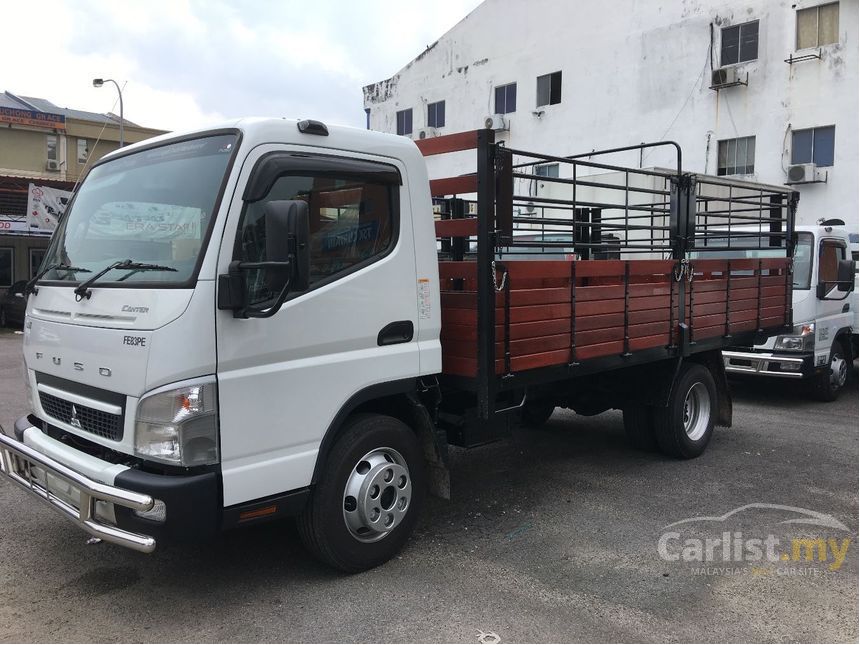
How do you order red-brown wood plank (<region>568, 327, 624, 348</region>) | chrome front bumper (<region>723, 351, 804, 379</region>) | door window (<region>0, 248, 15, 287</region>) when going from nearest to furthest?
red-brown wood plank (<region>568, 327, 624, 348</region>), chrome front bumper (<region>723, 351, 804, 379</region>), door window (<region>0, 248, 15, 287</region>)

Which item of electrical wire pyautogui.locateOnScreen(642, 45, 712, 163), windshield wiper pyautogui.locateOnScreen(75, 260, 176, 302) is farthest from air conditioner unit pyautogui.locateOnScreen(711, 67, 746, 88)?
windshield wiper pyautogui.locateOnScreen(75, 260, 176, 302)

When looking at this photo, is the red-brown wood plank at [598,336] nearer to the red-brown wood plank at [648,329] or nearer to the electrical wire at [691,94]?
the red-brown wood plank at [648,329]

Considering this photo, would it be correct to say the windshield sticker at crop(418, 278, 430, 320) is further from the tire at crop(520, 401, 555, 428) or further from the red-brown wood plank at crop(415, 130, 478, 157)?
the tire at crop(520, 401, 555, 428)

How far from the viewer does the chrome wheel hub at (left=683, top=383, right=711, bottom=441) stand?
641 centimetres

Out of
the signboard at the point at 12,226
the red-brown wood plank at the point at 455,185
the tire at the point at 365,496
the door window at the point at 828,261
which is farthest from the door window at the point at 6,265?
the door window at the point at 828,261

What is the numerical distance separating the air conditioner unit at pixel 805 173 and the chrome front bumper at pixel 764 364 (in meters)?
11.9

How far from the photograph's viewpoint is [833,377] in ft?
29.6

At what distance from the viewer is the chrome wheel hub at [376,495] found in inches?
147

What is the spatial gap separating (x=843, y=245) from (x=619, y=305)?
6082 millimetres

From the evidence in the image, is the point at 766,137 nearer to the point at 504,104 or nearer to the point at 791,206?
the point at 504,104

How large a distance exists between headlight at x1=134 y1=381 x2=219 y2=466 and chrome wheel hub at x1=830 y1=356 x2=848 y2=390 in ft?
28.0

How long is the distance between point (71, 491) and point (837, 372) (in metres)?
9.15

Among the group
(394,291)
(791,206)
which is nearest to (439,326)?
(394,291)

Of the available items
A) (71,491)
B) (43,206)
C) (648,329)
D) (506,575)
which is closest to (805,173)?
(648,329)
